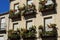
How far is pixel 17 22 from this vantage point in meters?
31.6

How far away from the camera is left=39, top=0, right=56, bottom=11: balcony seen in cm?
2733

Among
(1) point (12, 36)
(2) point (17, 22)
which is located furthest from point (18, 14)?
(1) point (12, 36)

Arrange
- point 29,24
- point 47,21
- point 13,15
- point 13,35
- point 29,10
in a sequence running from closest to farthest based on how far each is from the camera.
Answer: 1. point 47,21
2. point 29,10
3. point 29,24
4. point 13,35
5. point 13,15

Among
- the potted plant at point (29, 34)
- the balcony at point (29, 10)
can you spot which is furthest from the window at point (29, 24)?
the balcony at point (29, 10)

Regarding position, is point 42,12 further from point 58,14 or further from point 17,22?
point 17,22

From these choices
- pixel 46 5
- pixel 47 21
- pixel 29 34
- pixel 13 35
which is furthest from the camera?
pixel 13 35

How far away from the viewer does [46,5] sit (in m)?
28.0

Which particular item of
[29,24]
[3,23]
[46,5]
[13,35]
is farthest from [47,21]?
[3,23]

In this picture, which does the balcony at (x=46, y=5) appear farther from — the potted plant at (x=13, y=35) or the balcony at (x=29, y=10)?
the potted plant at (x=13, y=35)

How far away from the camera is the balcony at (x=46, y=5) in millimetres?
27327

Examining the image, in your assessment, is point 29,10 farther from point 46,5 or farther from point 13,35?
point 13,35

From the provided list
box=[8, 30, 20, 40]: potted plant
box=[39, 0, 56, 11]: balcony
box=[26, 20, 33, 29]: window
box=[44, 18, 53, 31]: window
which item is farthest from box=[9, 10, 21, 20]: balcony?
box=[44, 18, 53, 31]: window

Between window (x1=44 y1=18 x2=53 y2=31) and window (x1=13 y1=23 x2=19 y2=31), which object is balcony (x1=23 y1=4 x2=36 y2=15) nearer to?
window (x1=44 y1=18 x2=53 y2=31)

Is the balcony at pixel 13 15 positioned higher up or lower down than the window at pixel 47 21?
higher up
